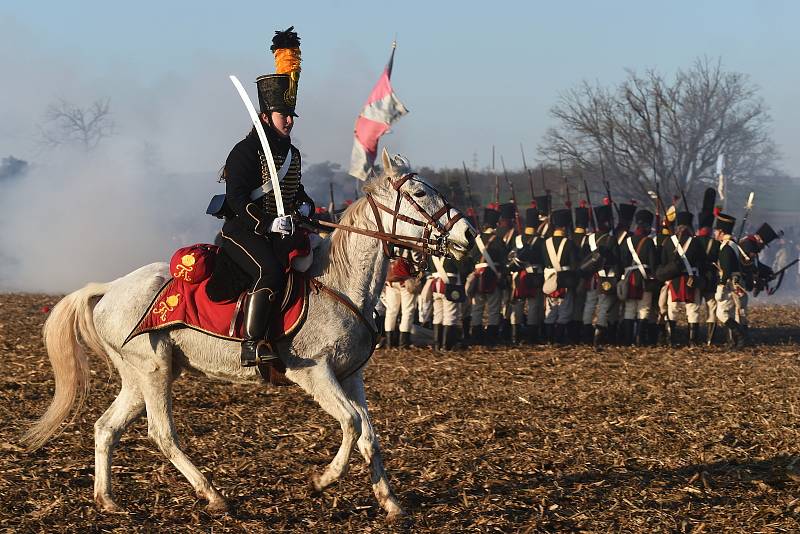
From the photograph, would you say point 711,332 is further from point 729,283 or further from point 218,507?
point 218,507

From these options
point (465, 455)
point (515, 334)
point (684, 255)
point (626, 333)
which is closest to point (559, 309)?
point (515, 334)

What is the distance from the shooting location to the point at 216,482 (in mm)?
7980

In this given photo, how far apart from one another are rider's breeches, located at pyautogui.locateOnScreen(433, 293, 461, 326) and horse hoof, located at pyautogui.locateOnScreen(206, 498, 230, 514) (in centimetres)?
952

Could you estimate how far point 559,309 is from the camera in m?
18.1

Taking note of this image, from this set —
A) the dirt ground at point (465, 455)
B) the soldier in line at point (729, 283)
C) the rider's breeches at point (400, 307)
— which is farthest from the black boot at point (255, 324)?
the soldier in line at point (729, 283)

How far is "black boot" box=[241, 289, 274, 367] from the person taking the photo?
273 inches

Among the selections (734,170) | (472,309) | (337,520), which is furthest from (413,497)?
(734,170)

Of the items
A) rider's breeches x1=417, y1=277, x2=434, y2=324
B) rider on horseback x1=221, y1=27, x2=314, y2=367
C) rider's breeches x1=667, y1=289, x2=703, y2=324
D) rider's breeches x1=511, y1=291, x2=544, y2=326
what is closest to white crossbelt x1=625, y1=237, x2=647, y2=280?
rider's breeches x1=667, y1=289, x2=703, y2=324

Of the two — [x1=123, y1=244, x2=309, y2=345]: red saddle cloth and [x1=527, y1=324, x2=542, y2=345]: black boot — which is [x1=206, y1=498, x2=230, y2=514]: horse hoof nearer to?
[x1=123, y1=244, x2=309, y2=345]: red saddle cloth

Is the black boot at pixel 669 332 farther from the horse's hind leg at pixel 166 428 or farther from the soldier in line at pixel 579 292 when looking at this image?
the horse's hind leg at pixel 166 428

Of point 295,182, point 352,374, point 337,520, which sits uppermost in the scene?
point 295,182

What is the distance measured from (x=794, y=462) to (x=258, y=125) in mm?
5276

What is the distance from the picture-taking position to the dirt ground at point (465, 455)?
23.2 ft

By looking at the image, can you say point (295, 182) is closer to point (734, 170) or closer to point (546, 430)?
point (546, 430)
